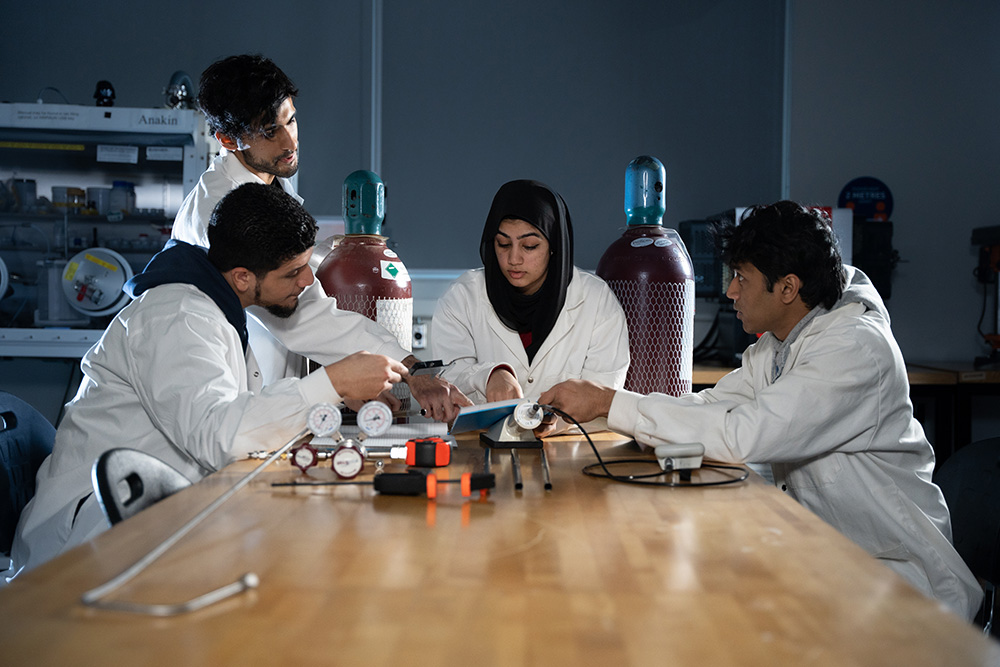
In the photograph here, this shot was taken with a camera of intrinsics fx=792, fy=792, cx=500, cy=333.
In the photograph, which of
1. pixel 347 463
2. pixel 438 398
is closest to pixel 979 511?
pixel 438 398

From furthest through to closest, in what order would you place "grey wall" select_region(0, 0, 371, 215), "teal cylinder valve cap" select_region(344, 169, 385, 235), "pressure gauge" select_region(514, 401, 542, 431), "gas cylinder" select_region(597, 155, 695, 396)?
"grey wall" select_region(0, 0, 371, 215), "teal cylinder valve cap" select_region(344, 169, 385, 235), "gas cylinder" select_region(597, 155, 695, 396), "pressure gauge" select_region(514, 401, 542, 431)

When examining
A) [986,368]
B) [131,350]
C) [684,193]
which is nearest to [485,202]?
[684,193]

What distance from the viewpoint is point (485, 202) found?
403 cm

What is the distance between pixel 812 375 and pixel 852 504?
0.29 meters

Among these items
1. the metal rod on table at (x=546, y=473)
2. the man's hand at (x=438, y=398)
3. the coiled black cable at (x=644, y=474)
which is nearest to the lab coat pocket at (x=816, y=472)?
the coiled black cable at (x=644, y=474)

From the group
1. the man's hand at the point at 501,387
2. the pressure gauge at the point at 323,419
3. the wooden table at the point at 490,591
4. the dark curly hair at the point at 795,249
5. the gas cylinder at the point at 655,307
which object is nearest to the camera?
the wooden table at the point at 490,591

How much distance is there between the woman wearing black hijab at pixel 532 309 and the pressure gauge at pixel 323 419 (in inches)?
29.3

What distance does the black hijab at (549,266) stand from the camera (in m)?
2.15

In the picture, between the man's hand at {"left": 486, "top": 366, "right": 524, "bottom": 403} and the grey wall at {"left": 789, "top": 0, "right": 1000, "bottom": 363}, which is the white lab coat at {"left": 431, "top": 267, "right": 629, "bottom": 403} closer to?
the man's hand at {"left": 486, "top": 366, "right": 524, "bottom": 403}

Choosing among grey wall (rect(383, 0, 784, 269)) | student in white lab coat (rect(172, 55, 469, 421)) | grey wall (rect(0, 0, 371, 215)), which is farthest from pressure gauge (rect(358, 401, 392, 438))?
grey wall (rect(0, 0, 371, 215))

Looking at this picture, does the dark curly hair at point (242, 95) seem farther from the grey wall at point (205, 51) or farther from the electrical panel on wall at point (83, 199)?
the grey wall at point (205, 51)

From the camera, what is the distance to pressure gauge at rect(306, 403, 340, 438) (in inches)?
53.0

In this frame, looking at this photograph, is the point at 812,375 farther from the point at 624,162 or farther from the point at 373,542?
the point at 624,162

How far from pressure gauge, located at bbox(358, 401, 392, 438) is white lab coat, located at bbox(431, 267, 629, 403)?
695 millimetres
